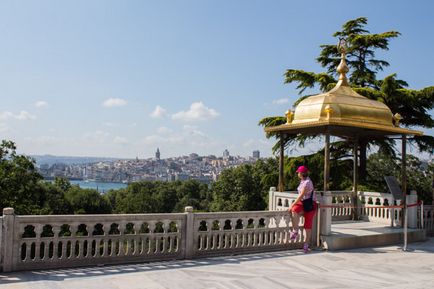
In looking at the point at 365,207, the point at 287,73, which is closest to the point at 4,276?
the point at 365,207

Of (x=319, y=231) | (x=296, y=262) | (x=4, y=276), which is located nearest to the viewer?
(x=4, y=276)

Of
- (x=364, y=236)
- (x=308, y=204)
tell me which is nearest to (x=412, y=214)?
(x=364, y=236)

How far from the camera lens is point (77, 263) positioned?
7875 millimetres

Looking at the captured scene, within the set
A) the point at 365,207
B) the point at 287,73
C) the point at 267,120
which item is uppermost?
the point at 287,73

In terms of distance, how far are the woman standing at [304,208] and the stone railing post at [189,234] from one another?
260 centimetres

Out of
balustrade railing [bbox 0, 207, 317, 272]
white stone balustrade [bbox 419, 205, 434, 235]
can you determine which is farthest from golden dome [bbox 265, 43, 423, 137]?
balustrade railing [bbox 0, 207, 317, 272]

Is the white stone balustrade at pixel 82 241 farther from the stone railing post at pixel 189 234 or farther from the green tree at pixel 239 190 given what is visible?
the green tree at pixel 239 190

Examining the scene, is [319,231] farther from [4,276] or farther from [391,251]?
[4,276]

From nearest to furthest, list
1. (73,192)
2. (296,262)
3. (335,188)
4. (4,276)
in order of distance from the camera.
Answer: (4,276)
(296,262)
(335,188)
(73,192)

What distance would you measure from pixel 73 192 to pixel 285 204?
5191 centimetres

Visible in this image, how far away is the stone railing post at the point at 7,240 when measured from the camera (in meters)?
7.22

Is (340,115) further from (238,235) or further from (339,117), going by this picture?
(238,235)

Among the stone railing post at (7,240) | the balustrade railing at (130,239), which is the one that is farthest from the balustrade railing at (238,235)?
the stone railing post at (7,240)

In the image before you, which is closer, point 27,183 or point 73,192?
point 27,183
